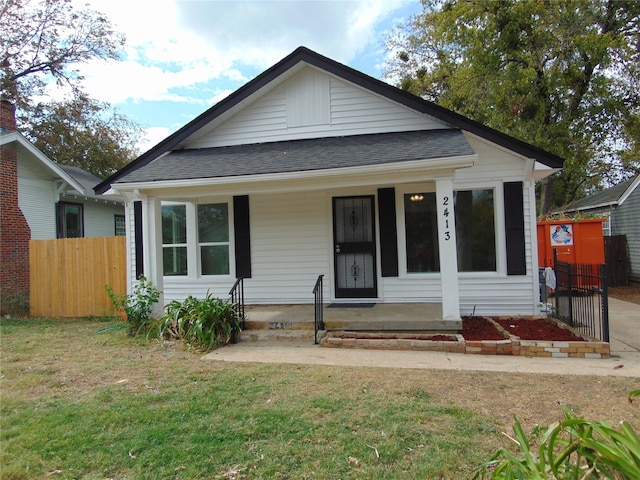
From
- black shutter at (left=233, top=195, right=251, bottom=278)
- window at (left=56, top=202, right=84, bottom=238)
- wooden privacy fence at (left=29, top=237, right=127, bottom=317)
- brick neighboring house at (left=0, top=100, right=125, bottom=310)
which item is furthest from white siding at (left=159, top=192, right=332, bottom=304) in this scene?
window at (left=56, top=202, right=84, bottom=238)

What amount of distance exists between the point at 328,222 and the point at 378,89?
8.85 feet

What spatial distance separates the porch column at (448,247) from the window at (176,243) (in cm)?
547

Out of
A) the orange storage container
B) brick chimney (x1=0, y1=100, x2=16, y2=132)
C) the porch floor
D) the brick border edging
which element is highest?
brick chimney (x1=0, y1=100, x2=16, y2=132)

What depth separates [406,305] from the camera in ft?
24.1

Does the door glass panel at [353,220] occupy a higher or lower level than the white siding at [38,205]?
lower

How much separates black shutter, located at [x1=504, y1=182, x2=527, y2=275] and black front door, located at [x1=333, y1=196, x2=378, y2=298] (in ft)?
7.92

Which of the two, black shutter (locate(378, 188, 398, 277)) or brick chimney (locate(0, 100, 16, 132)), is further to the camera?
brick chimney (locate(0, 100, 16, 132))

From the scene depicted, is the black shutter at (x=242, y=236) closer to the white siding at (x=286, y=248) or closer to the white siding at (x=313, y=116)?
the white siding at (x=286, y=248)

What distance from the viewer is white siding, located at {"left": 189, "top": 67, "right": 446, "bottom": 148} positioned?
7.67 m

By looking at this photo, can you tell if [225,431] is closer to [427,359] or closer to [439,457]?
[439,457]

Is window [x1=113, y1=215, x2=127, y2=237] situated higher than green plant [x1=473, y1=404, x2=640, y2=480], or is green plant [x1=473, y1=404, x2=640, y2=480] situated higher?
window [x1=113, y1=215, x2=127, y2=237]

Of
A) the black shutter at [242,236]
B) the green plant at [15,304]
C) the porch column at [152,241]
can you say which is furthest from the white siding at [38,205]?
the black shutter at [242,236]

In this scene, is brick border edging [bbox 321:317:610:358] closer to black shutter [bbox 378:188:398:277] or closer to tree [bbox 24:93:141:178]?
black shutter [bbox 378:188:398:277]

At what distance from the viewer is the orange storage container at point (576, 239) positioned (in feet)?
34.8
